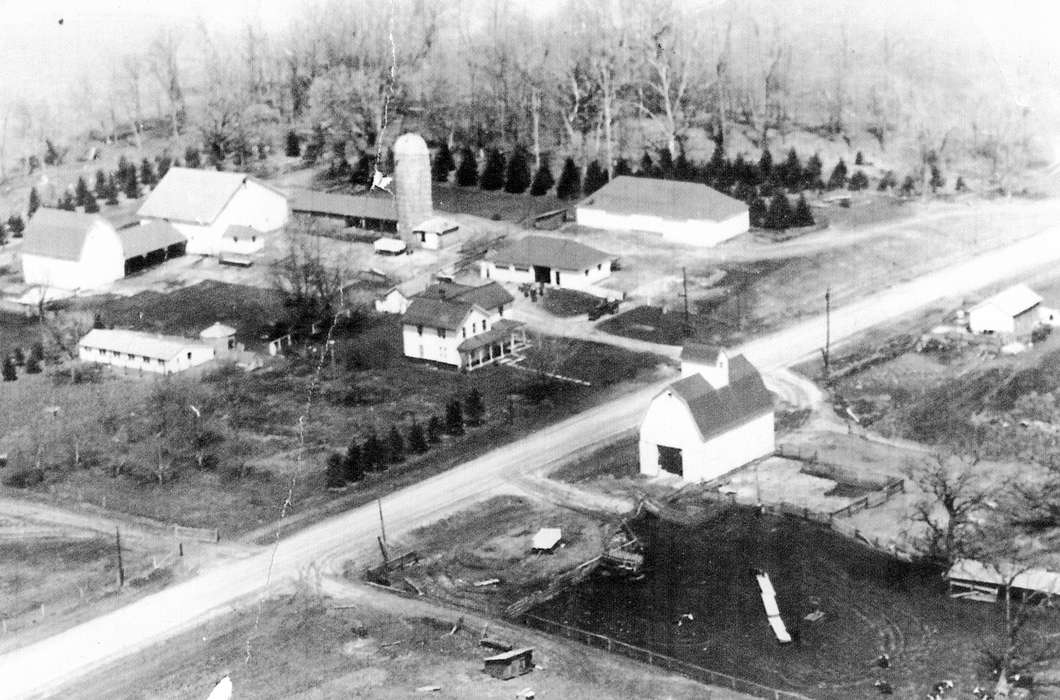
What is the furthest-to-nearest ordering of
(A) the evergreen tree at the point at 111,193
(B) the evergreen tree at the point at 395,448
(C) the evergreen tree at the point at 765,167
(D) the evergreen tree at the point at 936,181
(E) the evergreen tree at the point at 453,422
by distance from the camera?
(A) the evergreen tree at the point at 111,193 < (C) the evergreen tree at the point at 765,167 < (D) the evergreen tree at the point at 936,181 < (E) the evergreen tree at the point at 453,422 < (B) the evergreen tree at the point at 395,448

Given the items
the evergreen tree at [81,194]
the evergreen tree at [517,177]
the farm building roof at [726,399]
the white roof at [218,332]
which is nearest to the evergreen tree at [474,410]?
the farm building roof at [726,399]

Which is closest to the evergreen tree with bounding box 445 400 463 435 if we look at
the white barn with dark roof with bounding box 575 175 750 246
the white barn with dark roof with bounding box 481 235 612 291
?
the white barn with dark roof with bounding box 481 235 612 291

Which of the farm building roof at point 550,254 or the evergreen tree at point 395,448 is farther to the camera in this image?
the farm building roof at point 550,254

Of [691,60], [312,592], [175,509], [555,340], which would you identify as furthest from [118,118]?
[312,592]

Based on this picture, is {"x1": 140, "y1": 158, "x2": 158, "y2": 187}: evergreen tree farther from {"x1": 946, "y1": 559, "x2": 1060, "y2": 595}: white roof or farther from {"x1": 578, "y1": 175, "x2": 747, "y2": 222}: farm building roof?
{"x1": 946, "y1": 559, "x2": 1060, "y2": 595}: white roof

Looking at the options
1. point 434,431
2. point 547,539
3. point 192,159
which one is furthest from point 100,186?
point 547,539

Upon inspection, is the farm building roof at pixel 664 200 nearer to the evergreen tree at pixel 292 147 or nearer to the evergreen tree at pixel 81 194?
the evergreen tree at pixel 292 147

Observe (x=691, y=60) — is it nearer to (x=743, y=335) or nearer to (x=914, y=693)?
(x=743, y=335)

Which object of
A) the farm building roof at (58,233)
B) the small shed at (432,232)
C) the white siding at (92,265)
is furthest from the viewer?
the small shed at (432,232)
